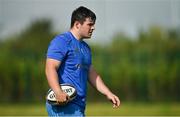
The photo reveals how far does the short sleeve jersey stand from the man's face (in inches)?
3.4

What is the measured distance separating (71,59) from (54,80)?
328mm

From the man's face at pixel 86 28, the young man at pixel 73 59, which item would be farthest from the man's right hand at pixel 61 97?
the man's face at pixel 86 28

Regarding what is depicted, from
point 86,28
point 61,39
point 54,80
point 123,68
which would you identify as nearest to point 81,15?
point 86,28

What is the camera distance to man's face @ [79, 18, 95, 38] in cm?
528

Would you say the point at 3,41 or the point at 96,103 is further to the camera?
the point at 3,41

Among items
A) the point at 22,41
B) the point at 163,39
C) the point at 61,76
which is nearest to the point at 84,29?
the point at 61,76

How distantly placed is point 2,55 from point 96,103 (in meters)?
4.21

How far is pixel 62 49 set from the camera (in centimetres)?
513

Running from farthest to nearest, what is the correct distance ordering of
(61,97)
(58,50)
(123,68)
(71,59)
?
(123,68) → (71,59) → (58,50) → (61,97)

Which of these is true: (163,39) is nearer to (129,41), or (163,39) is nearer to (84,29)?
(129,41)

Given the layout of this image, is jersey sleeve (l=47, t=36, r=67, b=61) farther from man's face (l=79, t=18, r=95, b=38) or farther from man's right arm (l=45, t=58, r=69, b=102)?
man's face (l=79, t=18, r=95, b=38)

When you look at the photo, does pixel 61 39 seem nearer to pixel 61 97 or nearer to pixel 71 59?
pixel 71 59

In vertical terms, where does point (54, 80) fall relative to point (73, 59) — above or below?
below

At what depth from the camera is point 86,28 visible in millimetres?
5285
